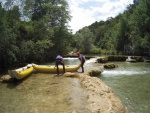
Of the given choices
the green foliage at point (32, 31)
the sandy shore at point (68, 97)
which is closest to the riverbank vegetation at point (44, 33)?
the green foliage at point (32, 31)

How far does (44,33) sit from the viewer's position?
33.4 metres

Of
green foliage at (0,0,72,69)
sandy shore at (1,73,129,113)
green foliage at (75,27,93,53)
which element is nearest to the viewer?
sandy shore at (1,73,129,113)

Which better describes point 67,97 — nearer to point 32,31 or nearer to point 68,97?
point 68,97

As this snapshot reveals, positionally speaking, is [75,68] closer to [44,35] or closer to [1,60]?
[1,60]

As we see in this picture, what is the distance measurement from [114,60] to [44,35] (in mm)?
11464

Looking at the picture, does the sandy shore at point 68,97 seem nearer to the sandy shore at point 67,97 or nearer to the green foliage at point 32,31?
the sandy shore at point 67,97

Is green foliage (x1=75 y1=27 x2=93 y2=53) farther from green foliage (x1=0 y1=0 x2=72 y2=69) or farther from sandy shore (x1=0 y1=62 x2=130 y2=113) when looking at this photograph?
sandy shore (x1=0 y1=62 x2=130 y2=113)

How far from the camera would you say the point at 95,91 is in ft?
35.0

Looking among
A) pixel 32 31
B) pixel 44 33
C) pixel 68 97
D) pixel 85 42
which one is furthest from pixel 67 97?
pixel 85 42

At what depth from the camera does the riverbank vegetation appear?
2248 cm

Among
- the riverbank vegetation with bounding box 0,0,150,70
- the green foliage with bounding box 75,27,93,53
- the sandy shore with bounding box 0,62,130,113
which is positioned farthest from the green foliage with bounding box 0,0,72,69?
the green foliage with bounding box 75,27,93,53

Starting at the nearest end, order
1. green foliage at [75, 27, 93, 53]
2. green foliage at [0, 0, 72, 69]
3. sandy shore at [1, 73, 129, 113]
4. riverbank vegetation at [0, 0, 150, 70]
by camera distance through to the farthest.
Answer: sandy shore at [1, 73, 129, 113]
green foliage at [0, 0, 72, 69]
riverbank vegetation at [0, 0, 150, 70]
green foliage at [75, 27, 93, 53]

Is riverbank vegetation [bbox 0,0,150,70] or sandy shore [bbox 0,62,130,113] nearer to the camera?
sandy shore [bbox 0,62,130,113]

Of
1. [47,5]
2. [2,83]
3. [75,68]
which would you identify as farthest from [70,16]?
[2,83]
